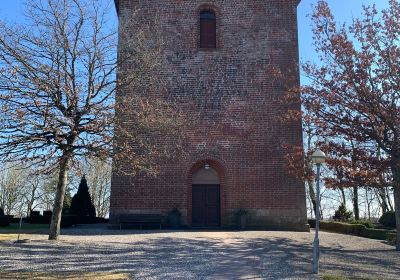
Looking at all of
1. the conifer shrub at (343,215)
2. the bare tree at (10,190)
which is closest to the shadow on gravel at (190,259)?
the conifer shrub at (343,215)

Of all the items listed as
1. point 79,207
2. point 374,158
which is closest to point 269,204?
point 374,158

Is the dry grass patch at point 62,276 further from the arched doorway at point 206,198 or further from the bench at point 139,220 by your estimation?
the arched doorway at point 206,198

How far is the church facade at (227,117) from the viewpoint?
18.8 metres

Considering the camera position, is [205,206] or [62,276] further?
[205,206]

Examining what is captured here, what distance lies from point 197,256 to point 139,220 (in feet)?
23.9

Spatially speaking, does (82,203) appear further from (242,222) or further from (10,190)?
(10,190)

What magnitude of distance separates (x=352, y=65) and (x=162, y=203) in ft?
31.5

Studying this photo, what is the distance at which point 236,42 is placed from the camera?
20312 mm

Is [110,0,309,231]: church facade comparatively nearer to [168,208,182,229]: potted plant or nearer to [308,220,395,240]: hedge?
[168,208,182,229]: potted plant

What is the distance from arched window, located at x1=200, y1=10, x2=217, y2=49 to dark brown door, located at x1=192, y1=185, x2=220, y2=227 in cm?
680

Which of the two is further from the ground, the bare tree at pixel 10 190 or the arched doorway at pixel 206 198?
the bare tree at pixel 10 190

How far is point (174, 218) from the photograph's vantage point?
18406 millimetres

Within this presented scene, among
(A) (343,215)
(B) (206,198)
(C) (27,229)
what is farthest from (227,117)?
(A) (343,215)

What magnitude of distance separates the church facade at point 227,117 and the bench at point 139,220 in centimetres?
25
